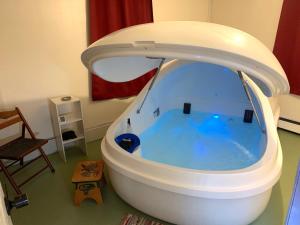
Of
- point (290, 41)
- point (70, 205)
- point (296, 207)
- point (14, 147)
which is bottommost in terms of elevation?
point (70, 205)

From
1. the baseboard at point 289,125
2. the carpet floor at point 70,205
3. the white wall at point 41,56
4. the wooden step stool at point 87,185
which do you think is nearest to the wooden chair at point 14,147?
the carpet floor at point 70,205

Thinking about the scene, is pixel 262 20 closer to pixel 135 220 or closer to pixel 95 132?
pixel 95 132

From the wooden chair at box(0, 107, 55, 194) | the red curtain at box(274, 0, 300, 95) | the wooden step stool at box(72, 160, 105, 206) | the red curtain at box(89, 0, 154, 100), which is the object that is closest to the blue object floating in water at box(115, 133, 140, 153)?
the wooden step stool at box(72, 160, 105, 206)

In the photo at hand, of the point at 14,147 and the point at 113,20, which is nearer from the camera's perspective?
the point at 14,147

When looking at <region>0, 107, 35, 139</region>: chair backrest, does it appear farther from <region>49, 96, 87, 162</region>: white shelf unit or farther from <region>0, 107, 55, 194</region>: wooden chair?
<region>49, 96, 87, 162</region>: white shelf unit

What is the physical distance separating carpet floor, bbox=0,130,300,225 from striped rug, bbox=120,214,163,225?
0.05 meters

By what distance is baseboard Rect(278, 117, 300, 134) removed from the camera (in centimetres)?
312

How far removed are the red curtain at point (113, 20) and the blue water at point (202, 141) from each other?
2.04 feet

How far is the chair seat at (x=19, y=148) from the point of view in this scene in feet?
6.59

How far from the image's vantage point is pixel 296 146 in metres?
2.86

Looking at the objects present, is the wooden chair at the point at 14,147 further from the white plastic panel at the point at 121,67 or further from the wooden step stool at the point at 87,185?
the white plastic panel at the point at 121,67

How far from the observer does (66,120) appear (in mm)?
2617

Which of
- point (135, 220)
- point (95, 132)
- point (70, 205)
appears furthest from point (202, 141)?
point (70, 205)

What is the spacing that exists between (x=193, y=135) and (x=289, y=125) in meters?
1.34
